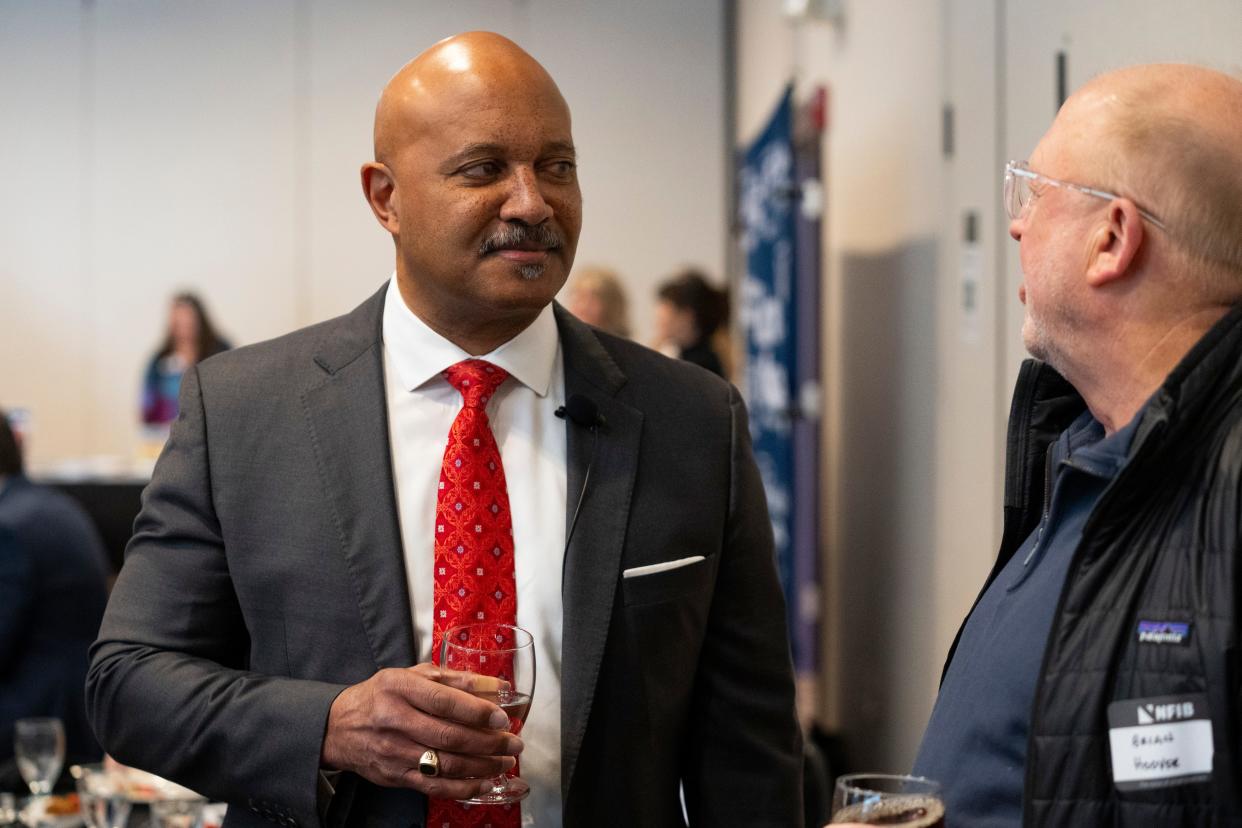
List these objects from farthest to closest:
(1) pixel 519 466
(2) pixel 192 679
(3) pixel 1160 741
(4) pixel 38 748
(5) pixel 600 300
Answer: (5) pixel 600 300, (4) pixel 38 748, (1) pixel 519 466, (2) pixel 192 679, (3) pixel 1160 741

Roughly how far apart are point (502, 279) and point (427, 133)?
8.6 inches

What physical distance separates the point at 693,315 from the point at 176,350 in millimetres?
4625

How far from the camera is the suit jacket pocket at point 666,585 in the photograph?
1.75 m

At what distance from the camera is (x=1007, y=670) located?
133 cm

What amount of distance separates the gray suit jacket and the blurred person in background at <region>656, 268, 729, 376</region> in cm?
337

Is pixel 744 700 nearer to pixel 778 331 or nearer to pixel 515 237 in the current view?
pixel 515 237

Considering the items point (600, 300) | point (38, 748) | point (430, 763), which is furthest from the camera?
point (600, 300)

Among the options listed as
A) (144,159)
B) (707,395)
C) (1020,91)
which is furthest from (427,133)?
(144,159)

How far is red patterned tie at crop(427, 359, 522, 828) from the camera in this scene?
169 cm

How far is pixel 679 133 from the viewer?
917 cm

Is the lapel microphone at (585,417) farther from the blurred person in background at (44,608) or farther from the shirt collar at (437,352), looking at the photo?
the blurred person in background at (44,608)

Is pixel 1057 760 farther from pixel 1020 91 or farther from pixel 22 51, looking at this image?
pixel 22 51

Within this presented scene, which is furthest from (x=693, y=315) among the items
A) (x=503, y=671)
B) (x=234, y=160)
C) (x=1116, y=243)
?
(x=234, y=160)

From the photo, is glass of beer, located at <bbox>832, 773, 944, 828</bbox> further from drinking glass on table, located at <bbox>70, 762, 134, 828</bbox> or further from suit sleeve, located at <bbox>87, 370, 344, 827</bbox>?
drinking glass on table, located at <bbox>70, 762, 134, 828</bbox>
